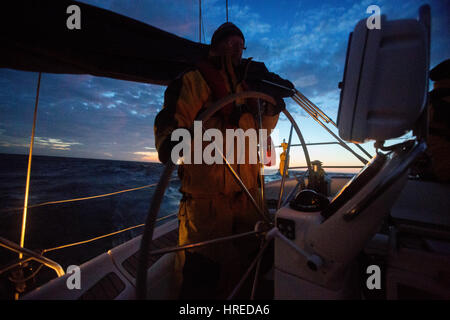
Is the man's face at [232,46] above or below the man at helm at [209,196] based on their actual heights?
above

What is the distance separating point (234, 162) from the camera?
1.09m

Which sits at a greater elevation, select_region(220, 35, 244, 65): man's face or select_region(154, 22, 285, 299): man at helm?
select_region(220, 35, 244, 65): man's face

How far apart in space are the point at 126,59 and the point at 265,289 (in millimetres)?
1766

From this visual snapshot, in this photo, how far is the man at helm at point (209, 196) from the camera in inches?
37.4

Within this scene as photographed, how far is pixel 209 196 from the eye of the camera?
994mm

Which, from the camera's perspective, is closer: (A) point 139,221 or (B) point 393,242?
(B) point 393,242

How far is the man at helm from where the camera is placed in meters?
0.95

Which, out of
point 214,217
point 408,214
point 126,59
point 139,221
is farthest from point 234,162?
point 139,221

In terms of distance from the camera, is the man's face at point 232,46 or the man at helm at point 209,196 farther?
the man's face at point 232,46

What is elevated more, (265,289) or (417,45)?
(417,45)

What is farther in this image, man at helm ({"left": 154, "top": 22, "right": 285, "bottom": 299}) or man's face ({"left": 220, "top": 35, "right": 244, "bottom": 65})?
man's face ({"left": 220, "top": 35, "right": 244, "bottom": 65})
